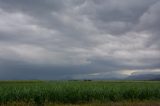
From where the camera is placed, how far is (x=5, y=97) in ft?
90.8

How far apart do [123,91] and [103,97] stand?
3.29 m

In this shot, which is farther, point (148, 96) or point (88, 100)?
point (148, 96)

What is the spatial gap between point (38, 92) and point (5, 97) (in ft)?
9.65

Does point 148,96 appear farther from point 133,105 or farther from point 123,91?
point 133,105

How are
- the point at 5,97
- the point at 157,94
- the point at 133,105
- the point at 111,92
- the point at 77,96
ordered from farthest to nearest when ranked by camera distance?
the point at 157,94
the point at 111,92
the point at 77,96
the point at 5,97
the point at 133,105

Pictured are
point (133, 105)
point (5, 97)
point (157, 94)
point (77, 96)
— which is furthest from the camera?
point (157, 94)

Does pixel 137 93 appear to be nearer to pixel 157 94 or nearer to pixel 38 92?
pixel 157 94

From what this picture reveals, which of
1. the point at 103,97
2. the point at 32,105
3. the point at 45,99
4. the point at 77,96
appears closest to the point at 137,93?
the point at 103,97

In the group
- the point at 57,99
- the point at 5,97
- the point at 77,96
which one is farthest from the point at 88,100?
the point at 5,97

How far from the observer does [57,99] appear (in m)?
29.2

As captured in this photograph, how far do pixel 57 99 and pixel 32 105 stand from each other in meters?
5.62

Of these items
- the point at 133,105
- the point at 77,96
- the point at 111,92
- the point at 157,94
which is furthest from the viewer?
the point at 157,94

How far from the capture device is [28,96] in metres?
28.3

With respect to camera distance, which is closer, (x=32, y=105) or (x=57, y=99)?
(x=32, y=105)
